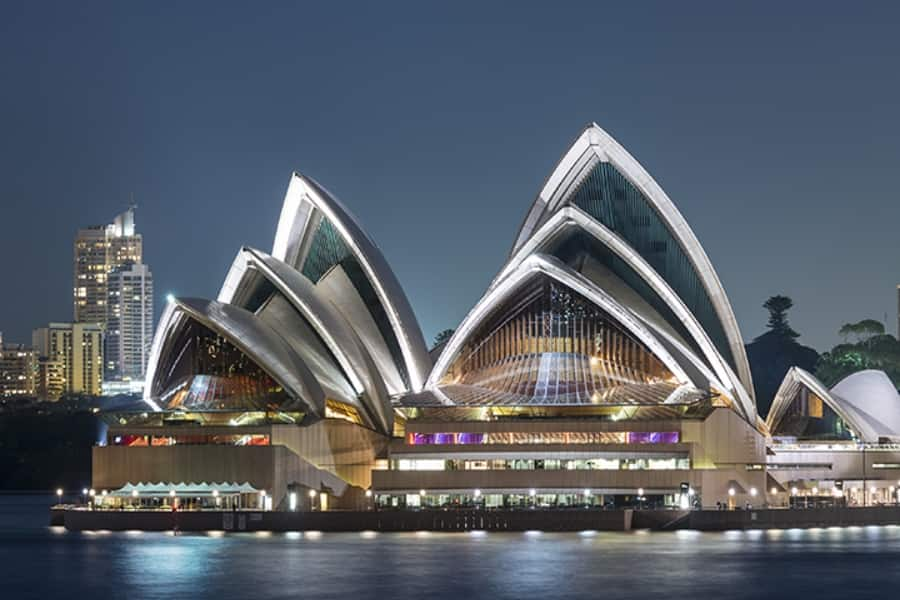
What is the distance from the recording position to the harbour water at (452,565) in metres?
63.1

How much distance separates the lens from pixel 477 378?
108 meters

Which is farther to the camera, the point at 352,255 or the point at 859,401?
the point at 859,401

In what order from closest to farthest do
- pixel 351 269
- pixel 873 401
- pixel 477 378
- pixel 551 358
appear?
pixel 551 358
pixel 477 378
pixel 351 269
pixel 873 401

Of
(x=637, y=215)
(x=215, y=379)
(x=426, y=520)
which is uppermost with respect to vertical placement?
(x=637, y=215)

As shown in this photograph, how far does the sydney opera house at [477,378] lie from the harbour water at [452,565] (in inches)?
200

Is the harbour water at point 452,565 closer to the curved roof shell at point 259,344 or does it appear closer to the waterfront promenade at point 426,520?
the waterfront promenade at point 426,520

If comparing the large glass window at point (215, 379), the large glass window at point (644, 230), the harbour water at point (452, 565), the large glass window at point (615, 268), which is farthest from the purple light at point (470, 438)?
the large glass window at point (644, 230)

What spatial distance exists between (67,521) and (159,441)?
21.8 feet

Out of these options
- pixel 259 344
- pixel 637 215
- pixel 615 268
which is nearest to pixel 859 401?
pixel 615 268

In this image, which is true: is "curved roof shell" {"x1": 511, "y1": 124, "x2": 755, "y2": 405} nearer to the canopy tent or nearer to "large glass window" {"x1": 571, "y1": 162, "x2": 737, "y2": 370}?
"large glass window" {"x1": 571, "y1": 162, "x2": 737, "y2": 370}

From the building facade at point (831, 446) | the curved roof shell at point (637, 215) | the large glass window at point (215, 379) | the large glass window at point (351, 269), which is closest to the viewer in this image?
the large glass window at point (215, 379)

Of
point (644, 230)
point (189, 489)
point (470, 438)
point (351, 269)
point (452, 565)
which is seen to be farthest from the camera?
point (351, 269)

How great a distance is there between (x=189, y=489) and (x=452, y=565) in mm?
30598

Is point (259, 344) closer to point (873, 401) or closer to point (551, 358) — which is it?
point (551, 358)
